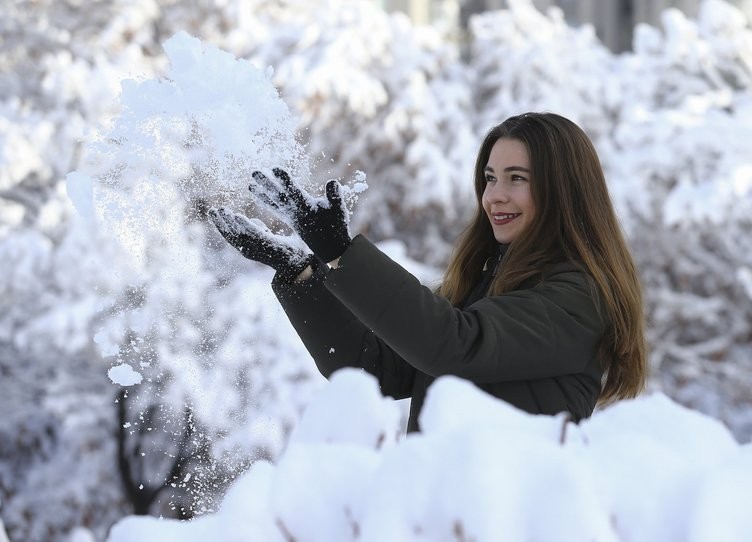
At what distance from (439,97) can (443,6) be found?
8426 mm

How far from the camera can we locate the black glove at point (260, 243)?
1664mm

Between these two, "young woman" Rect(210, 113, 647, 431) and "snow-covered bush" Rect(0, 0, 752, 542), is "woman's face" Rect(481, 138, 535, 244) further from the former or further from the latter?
"snow-covered bush" Rect(0, 0, 752, 542)

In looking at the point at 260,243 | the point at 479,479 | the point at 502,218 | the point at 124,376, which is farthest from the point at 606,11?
the point at 479,479

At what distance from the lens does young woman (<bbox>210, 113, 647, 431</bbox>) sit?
4.75 feet

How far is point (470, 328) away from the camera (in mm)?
1453

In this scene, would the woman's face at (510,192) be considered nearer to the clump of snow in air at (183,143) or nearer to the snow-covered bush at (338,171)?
the clump of snow in air at (183,143)

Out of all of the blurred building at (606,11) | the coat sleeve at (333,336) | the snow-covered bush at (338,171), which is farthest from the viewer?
the blurred building at (606,11)

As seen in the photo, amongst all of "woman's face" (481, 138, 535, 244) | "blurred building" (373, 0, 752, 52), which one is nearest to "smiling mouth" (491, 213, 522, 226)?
"woman's face" (481, 138, 535, 244)

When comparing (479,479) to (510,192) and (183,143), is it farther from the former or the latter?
(183,143)

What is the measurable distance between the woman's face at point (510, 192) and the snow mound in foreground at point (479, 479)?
950 mm

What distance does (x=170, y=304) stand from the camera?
465cm

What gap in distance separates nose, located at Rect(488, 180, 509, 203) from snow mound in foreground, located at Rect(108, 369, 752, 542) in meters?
0.96

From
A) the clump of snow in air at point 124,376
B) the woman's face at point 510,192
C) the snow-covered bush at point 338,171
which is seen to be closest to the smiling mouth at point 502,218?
the woman's face at point 510,192

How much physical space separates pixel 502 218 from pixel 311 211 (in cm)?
46
